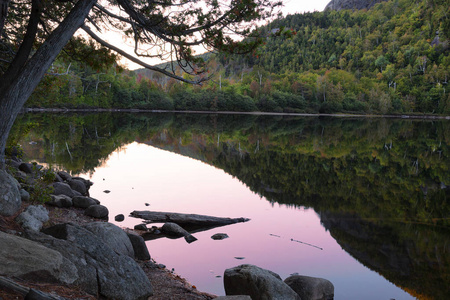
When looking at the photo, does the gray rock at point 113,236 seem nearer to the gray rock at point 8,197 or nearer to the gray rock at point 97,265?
the gray rock at point 97,265

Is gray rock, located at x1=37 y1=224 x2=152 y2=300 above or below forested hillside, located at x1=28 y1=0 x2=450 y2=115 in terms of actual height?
below

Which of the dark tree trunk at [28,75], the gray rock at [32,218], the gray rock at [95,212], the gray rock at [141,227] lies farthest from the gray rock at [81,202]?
the dark tree trunk at [28,75]

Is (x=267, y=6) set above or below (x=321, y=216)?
above

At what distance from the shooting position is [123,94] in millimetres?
89250

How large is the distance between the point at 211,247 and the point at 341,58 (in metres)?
197

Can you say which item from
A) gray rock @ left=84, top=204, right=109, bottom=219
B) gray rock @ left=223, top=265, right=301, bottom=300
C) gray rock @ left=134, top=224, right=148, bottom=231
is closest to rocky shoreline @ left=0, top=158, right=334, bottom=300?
gray rock @ left=223, top=265, right=301, bottom=300

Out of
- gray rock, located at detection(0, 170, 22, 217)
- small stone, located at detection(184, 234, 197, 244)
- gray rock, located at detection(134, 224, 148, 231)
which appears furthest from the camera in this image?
gray rock, located at detection(134, 224, 148, 231)

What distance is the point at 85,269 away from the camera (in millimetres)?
5262

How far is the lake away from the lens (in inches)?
345

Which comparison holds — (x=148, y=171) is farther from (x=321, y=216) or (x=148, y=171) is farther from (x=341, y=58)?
(x=341, y=58)

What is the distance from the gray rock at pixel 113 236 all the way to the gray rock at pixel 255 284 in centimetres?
212

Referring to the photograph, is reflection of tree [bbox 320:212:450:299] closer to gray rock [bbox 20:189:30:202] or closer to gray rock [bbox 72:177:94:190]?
gray rock [bbox 20:189:30:202]

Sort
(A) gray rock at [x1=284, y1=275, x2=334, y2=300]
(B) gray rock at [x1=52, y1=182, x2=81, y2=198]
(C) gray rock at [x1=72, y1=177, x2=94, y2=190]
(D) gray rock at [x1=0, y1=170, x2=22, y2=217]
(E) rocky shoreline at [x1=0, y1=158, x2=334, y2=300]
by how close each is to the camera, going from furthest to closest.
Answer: (C) gray rock at [x1=72, y1=177, x2=94, y2=190] < (B) gray rock at [x1=52, y1=182, x2=81, y2=198] < (A) gray rock at [x1=284, y1=275, x2=334, y2=300] < (D) gray rock at [x1=0, y1=170, x2=22, y2=217] < (E) rocky shoreline at [x1=0, y1=158, x2=334, y2=300]

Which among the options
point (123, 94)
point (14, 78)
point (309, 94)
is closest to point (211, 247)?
point (14, 78)
